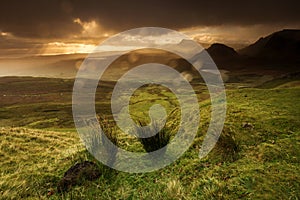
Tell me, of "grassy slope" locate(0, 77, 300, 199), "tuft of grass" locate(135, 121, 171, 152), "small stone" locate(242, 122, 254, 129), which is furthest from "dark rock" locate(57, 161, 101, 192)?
"small stone" locate(242, 122, 254, 129)

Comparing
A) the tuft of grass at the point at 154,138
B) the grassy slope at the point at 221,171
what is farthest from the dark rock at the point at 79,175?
the tuft of grass at the point at 154,138

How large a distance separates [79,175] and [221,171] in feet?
11.5

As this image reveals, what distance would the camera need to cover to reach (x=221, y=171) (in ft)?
20.9

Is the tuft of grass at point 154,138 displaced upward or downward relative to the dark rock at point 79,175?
upward

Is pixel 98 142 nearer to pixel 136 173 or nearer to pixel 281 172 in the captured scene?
pixel 136 173

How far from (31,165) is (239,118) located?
6.92 m

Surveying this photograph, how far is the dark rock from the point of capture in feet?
22.8

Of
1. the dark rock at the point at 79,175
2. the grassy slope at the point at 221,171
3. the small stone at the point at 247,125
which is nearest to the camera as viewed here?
the grassy slope at the point at 221,171

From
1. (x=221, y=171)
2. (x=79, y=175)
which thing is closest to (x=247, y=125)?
(x=221, y=171)

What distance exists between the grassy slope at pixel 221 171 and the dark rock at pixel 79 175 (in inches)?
7.4

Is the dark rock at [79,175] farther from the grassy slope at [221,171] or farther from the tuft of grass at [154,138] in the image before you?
the tuft of grass at [154,138]

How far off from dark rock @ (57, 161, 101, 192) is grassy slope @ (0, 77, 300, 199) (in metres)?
0.19

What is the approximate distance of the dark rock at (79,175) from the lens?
6.95 m

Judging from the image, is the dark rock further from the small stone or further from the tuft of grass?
the small stone
